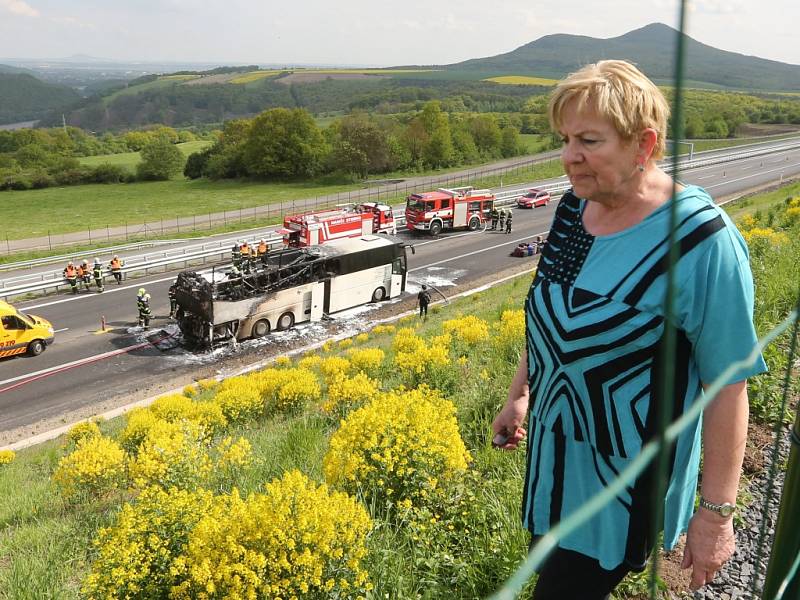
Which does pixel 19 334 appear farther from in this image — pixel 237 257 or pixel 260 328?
pixel 237 257

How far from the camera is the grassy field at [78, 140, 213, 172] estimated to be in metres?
80.0

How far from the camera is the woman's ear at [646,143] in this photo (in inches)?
82.3

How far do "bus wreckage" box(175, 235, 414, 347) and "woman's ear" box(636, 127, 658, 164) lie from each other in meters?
15.7

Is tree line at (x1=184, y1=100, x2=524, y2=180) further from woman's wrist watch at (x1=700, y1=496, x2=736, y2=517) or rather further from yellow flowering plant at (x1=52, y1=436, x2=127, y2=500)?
woman's wrist watch at (x1=700, y1=496, x2=736, y2=517)

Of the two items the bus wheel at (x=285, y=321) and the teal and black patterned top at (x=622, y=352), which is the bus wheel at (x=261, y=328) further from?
the teal and black patterned top at (x=622, y=352)

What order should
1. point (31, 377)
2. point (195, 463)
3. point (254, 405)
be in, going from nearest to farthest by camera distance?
point (195, 463) → point (254, 405) → point (31, 377)

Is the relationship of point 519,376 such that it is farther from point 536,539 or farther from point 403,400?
point 403,400

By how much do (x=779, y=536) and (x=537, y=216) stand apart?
122 feet

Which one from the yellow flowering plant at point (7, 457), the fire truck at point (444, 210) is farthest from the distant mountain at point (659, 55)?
the fire truck at point (444, 210)

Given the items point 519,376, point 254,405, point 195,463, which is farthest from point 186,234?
point 519,376

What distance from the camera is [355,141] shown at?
64562mm

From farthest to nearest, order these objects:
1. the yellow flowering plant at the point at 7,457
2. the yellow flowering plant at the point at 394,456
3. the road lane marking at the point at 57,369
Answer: the road lane marking at the point at 57,369 < the yellow flowering plant at the point at 7,457 < the yellow flowering plant at the point at 394,456

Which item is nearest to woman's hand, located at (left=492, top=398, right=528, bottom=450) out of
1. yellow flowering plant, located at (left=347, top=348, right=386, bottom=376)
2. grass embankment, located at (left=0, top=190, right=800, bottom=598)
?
grass embankment, located at (left=0, top=190, right=800, bottom=598)

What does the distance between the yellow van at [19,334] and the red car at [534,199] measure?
30652mm
